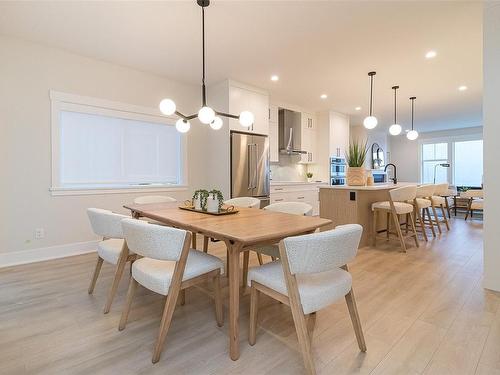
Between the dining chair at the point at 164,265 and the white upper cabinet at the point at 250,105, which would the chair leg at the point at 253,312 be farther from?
the white upper cabinet at the point at 250,105

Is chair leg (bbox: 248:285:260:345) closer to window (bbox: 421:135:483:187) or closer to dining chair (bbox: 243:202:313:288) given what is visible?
dining chair (bbox: 243:202:313:288)

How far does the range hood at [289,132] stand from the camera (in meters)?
5.76

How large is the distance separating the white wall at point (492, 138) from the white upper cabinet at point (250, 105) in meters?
3.08

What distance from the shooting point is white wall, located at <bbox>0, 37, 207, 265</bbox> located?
3016mm

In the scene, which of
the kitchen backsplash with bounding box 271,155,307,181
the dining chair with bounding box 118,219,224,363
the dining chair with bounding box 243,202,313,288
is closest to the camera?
the dining chair with bounding box 118,219,224,363

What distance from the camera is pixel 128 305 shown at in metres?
1.73

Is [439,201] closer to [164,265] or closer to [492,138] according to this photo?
[492,138]

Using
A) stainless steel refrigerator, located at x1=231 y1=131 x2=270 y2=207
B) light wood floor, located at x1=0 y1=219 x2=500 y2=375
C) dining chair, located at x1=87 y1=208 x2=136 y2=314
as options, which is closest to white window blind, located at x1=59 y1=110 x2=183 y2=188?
stainless steel refrigerator, located at x1=231 y1=131 x2=270 y2=207

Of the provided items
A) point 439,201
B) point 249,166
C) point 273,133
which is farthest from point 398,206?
point 273,133

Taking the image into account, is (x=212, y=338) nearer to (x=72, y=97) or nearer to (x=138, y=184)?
(x=138, y=184)

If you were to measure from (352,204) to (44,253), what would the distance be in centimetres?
396

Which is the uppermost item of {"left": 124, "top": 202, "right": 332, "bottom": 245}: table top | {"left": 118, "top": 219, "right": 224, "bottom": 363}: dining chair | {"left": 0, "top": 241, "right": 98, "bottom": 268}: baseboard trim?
{"left": 124, "top": 202, "right": 332, "bottom": 245}: table top

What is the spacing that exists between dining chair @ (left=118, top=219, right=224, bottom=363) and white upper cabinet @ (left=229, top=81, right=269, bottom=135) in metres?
3.10

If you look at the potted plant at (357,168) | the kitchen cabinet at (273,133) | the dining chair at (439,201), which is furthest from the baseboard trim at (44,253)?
the dining chair at (439,201)
